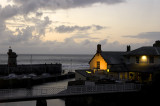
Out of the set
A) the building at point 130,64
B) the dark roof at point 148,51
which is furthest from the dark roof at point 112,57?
the dark roof at point 148,51

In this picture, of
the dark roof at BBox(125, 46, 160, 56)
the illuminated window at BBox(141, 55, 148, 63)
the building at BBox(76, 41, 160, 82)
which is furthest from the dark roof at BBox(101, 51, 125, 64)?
the illuminated window at BBox(141, 55, 148, 63)

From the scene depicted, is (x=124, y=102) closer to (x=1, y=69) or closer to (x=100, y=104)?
(x=100, y=104)

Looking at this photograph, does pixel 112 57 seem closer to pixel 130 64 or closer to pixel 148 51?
pixel 130 64

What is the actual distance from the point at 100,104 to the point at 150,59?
1416 cm

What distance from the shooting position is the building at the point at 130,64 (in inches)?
1526

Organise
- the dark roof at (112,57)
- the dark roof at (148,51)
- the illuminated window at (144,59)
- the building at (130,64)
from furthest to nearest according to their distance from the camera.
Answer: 1. the dark roof at (112,57)
2. the illuminated window at (144,59)
3. the dark roof at (148,51)
4. the building at (130,64)

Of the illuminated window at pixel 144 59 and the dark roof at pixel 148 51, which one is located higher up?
the dark roof at pixel 148 51

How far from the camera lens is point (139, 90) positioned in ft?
103

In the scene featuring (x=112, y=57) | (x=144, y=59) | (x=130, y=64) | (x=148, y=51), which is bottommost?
(x=130, y=64)

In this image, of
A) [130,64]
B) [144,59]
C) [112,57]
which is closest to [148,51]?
[144,59]

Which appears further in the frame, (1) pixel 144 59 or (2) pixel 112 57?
(2) pixel 112 57

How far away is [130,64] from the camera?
41.9 meters

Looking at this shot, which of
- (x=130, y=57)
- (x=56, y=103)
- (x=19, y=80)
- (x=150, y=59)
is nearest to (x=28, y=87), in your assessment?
(x=19, y=80)

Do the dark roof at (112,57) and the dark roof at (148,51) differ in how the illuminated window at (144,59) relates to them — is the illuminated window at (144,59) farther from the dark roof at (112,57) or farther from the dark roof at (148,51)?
the dark roof at (112,57)
